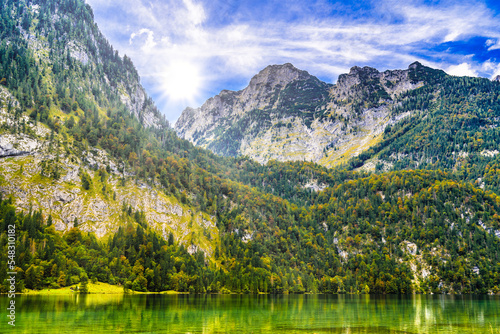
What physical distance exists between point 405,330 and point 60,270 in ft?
457

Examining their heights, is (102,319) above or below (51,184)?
below

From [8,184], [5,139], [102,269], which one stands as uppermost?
[5,139]

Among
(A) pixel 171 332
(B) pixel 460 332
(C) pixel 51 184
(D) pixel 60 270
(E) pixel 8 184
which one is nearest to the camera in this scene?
(A) pixel 171 332

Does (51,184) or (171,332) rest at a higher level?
(51,184)

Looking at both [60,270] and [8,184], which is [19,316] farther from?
[8,184]

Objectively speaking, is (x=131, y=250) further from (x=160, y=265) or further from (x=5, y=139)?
(x=5, y=139)

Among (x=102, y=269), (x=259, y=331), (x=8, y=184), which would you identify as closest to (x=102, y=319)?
(x=259, y=331)

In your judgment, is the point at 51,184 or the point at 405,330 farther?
the point at 51,184

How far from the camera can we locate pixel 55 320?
59.2 m

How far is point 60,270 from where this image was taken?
14812cm

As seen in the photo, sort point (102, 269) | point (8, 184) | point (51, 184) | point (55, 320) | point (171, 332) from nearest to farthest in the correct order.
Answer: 1. point (171, 332)
2. point (55, 320)
3. point (102, 269)
4. point (8, 184)
5. point (51, 184)

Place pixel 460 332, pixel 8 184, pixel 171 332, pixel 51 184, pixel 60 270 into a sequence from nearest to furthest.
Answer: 1. pixel 171 332
2. pixel 460 332
3. pixel 60 270
4. pixel 8 184
5. pixel 51 184

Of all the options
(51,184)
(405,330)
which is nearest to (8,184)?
(51,184)

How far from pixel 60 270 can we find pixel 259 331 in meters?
126
